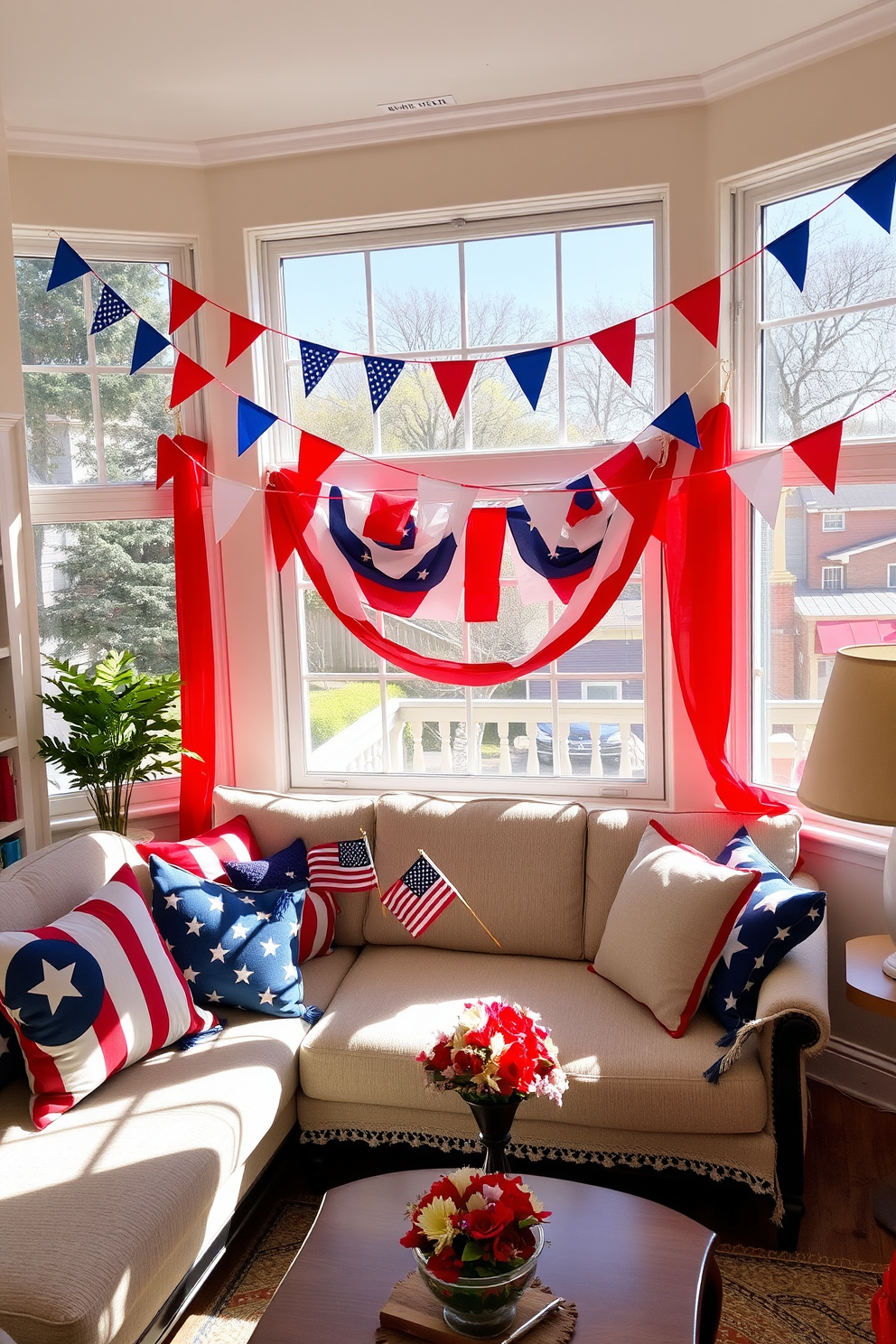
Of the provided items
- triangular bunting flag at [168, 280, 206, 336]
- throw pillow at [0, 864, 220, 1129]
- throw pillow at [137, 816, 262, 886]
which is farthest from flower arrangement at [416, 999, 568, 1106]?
triangular bunting flag at [168, 280, 206, 336]

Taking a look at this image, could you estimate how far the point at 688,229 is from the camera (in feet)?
9.97

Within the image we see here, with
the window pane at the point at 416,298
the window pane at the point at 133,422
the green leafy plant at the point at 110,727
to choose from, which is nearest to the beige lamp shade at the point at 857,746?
the window pane at the point at 416,298

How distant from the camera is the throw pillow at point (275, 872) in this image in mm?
2869

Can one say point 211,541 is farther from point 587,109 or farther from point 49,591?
point 587,109

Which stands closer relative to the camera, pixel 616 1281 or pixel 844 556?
pixel 616 1281

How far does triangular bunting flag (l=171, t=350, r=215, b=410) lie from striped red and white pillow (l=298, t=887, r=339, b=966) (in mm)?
1538

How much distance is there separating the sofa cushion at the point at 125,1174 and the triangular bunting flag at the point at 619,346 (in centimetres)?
196

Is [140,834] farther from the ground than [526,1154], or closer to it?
farther from the ground

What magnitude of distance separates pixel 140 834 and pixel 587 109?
2.57 m

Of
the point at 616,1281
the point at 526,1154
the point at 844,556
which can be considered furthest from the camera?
the point at 844,556

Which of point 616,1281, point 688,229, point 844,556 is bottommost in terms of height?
point 616,1281

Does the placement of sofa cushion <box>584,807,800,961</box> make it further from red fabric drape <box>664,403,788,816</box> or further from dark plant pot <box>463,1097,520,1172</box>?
dark plant pot <box>463,1097,520,1172</box>

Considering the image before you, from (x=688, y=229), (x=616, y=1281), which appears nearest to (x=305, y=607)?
(x=688, y=229)

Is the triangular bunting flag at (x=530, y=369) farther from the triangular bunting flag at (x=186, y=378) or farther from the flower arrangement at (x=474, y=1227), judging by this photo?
the flower arrangement at (x=474, y=1227)
